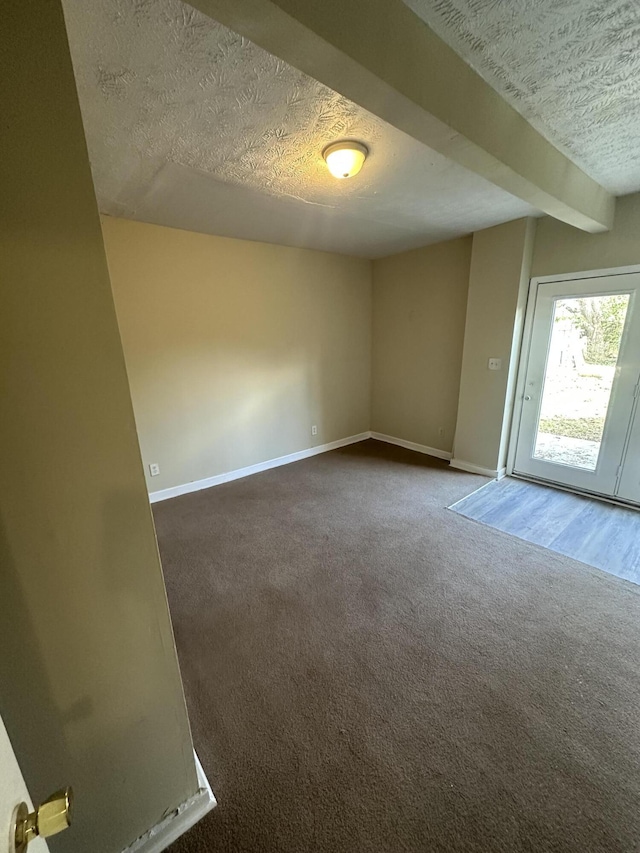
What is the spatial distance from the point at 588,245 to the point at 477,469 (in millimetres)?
2192

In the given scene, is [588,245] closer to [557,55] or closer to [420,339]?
[420,339]

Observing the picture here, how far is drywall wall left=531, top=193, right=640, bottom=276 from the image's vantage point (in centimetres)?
258

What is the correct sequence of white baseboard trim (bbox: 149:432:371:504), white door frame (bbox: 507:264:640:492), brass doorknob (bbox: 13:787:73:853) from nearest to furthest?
brass doorknob (bbox: 13:787:73:853) → white door frame (bbox: 507:264:640:492) → white baseboard trim (bbox: 149:432:371:504)

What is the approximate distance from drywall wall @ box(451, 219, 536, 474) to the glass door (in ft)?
0.63

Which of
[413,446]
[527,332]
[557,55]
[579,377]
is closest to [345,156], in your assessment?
[557,55]

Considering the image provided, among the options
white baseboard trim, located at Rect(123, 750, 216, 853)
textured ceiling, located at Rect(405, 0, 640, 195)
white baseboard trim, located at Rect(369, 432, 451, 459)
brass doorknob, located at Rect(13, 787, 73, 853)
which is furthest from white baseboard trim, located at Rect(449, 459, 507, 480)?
brass doorknob, located at Rect(13, 787, 73, 853)

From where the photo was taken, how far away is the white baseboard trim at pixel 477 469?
3.54m

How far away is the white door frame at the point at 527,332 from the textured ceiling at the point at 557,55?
117 centimetres

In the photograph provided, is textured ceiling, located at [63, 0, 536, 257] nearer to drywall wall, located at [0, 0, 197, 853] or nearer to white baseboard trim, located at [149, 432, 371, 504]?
drywall wall, located at [0, 0, 197, 853]

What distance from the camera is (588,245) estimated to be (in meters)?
2.78

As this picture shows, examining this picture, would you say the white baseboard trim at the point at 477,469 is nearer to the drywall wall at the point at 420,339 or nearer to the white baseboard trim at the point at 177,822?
the drywall wall at the point at 420,339

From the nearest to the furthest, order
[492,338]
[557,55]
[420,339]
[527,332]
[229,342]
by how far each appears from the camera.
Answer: [557,55] < [527,332] < [492,338] < [229,342] < [420,339]

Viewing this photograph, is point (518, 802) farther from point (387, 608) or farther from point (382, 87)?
point (382, 87)

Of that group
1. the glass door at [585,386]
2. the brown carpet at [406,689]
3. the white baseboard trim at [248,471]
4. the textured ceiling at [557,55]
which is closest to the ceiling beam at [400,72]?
the textured ceiling at [557,55]
